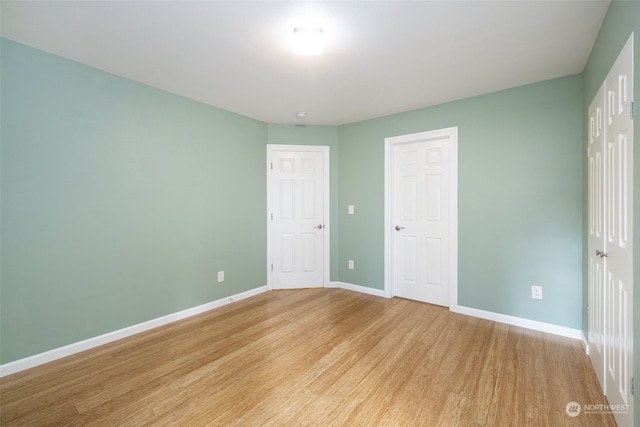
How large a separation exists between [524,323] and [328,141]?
10.7 feet

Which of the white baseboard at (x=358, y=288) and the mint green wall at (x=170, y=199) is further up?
the mint green wall at (x=170, y=199)

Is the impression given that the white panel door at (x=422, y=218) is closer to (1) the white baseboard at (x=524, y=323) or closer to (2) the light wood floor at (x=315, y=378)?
(1) the white baseboard at (x=524, y=323)

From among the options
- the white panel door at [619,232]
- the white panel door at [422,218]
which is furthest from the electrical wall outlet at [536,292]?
the white panel door at [619,232]

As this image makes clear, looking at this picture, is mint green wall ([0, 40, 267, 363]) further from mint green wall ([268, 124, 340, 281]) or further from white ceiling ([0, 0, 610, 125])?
mint green wall ([268, 124, 340, 281])

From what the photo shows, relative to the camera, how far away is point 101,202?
251 cm

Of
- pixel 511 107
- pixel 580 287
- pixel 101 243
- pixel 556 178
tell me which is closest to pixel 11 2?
pixel 101 243

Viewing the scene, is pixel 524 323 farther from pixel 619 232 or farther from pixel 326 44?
pixel 326 44

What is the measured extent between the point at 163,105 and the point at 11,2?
50.4 inches

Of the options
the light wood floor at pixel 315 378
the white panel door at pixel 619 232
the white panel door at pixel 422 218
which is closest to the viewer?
the white panel door at pixel 619 232

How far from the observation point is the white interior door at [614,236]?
1388 millimetres

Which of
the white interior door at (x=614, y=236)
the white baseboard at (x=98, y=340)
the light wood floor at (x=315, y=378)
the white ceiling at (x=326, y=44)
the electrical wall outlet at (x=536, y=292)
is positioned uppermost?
the white ceiling at (x=326, y=44)

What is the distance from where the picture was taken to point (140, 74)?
8.48ft

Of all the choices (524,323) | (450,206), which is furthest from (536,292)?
(450,206)

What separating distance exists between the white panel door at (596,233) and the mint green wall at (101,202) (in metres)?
3.50
